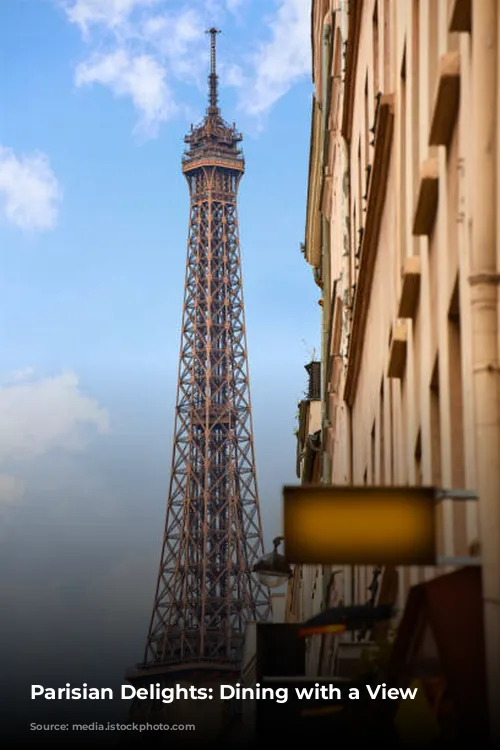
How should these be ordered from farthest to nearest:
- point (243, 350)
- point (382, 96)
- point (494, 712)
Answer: point (243, 350), point (382, 96), point (494, 712)

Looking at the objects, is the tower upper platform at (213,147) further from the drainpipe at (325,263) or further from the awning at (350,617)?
the awning at (350,617)

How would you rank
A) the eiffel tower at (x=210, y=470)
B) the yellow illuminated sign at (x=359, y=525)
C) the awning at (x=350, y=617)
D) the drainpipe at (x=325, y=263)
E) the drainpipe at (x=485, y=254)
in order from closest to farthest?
the yellow illuminated sign at (x=359, y=525) < the drainpipe at (x=485, y=254) < the awning at (x=350, y=617) < the drainpipe at (x=325, y=263) < the eiffel tower at (x=210, y=470)

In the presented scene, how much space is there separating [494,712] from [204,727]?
8506 centimetres

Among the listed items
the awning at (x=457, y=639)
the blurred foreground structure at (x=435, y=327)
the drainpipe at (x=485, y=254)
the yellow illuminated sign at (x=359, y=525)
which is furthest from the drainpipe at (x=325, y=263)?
the yellow illuminated sign at (x=359, y=525)

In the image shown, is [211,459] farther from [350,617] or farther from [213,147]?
[350,617]

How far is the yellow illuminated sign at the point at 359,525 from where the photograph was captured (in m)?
8.45

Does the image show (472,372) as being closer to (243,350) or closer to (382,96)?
(382,96)

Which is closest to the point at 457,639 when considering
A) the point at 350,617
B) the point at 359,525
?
the point at 359,525

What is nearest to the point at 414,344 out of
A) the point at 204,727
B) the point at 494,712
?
the point at 494,712

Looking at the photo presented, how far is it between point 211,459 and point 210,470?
2.58 feet

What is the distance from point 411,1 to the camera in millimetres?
13438

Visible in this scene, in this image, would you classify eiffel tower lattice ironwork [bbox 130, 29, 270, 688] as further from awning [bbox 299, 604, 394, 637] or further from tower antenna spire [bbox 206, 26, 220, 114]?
awning [bbox 299, 604, 394, 637]

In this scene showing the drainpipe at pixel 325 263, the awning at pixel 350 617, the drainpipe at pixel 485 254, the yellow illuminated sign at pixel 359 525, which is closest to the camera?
the yellow illuminated sign at pixel 359 525

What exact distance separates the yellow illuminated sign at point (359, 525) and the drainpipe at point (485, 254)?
0.31 meters
